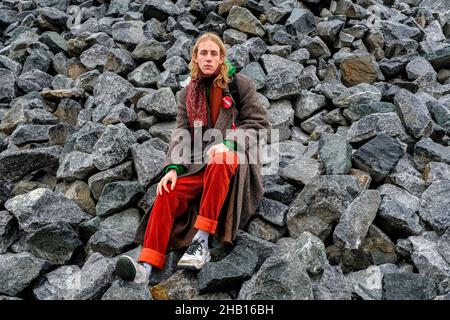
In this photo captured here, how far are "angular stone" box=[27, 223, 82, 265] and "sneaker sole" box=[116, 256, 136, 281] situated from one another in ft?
3.43

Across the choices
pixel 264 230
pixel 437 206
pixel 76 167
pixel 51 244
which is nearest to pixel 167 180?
pixel 264 230

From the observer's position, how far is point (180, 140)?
4.71m

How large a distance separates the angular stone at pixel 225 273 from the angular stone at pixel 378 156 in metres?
1.93

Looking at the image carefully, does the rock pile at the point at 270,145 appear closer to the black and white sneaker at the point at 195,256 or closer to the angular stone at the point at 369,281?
the angular stone at the point at 369,281

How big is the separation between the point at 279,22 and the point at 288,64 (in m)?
1.51

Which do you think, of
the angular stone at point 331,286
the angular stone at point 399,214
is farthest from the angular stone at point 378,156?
the angular stone at point 331,286

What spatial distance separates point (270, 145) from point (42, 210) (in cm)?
308

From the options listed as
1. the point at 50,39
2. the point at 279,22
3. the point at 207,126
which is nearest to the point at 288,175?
the point at 207,126

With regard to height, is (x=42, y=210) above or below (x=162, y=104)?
below

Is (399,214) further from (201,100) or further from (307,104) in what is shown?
(307,104)

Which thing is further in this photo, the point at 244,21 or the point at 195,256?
the point at 244,21

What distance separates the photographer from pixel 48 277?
14.1 ft

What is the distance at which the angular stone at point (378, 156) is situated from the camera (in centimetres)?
503

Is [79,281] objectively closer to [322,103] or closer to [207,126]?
[207,126]
